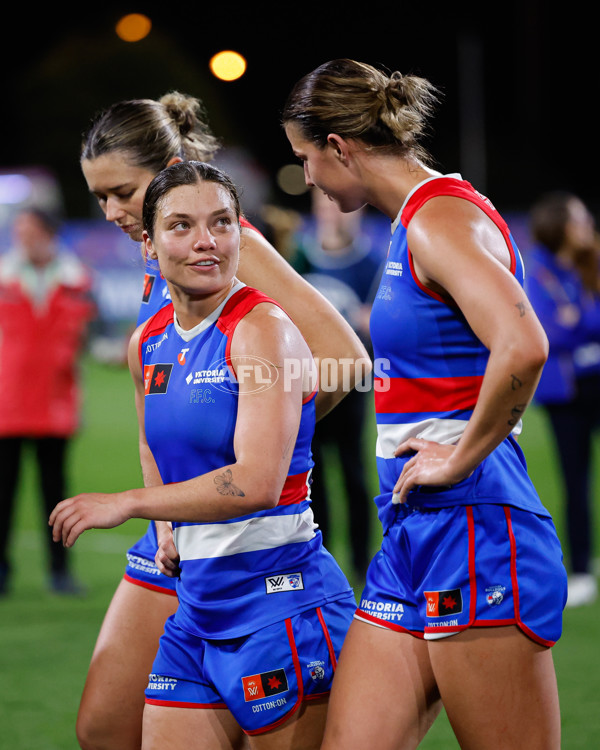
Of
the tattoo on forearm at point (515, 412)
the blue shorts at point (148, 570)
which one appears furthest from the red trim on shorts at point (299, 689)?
the tattoo on forearm at point (515, 412)

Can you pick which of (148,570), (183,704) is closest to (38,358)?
(148,570)

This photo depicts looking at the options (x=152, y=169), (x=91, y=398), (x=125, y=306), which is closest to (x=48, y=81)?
(x=125, y=306)

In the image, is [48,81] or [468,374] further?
[48,81]

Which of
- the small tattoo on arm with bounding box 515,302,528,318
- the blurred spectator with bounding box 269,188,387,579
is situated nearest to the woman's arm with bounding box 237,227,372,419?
the small tattoo on arm with bounding box 515,302,528,318

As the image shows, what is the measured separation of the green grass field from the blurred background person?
58 cm

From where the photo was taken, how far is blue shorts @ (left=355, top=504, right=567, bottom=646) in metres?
2.43

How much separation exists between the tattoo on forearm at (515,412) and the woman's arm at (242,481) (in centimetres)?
53

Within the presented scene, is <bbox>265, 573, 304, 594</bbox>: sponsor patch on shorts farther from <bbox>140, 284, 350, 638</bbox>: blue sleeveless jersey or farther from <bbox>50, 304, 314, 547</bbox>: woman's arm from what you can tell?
<bbox>50, 304, 314, 547</bbox>: woman's arm

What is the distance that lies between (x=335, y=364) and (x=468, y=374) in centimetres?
71

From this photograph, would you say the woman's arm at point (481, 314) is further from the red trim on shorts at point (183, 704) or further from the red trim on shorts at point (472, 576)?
the red trim on shorts at point (183, 704)

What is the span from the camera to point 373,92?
264 centimetres

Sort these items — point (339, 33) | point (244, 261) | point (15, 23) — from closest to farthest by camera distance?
point (244, 261) < point (339, 33) < point (15, 23)

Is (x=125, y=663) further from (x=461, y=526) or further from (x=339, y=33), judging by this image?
(x=339, y=33)

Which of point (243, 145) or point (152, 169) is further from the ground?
point (243, 145)
